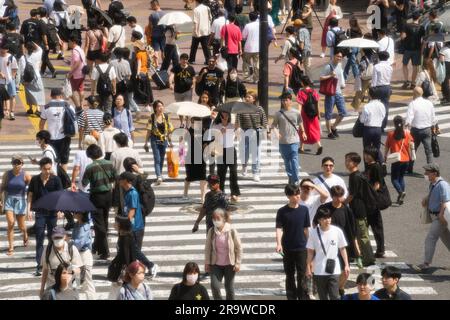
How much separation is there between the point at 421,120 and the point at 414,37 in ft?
25.3

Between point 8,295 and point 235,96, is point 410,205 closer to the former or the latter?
point 235,96

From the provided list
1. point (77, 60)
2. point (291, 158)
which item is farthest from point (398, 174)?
point (77, 60)

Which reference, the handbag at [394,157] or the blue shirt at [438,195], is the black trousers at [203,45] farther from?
the blue shirt at [438,195]

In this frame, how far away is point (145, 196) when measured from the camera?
2016cm

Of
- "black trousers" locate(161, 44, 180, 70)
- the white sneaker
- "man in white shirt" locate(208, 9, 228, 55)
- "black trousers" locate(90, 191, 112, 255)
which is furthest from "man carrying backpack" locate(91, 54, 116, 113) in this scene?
the white sneaker

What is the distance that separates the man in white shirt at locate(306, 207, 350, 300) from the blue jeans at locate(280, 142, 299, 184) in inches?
245

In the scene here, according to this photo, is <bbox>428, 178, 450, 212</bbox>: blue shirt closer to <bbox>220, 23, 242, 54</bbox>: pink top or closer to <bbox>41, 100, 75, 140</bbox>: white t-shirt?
<bbox>41, 100, 75, 140</bbox>: white t-shirt

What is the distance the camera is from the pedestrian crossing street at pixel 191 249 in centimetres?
1947

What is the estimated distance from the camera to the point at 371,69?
3011 centimetres

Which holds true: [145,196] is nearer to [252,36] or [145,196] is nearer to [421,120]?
[421,120]

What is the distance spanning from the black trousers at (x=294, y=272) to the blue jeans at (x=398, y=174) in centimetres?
570

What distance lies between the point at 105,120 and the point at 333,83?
644 cm

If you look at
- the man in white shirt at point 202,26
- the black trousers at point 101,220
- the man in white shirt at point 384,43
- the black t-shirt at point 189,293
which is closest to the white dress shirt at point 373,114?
the man in white shirt at point 384,43
